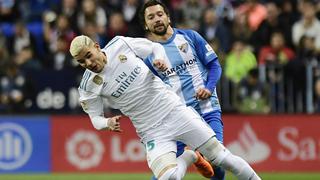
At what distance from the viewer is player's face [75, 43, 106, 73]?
10.1 meters

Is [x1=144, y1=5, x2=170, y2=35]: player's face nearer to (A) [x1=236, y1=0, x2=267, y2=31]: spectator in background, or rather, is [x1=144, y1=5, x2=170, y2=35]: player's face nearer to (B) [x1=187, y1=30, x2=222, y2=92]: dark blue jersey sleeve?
(B) [x1=187, y1=30, x2=222, y2=92]: dark blue jersey sleeve

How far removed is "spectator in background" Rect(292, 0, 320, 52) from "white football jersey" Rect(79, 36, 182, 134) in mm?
9103

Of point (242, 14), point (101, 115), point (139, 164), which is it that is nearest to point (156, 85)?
point (101, 115)

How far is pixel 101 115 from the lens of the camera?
10.6 metres

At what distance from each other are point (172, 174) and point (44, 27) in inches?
451

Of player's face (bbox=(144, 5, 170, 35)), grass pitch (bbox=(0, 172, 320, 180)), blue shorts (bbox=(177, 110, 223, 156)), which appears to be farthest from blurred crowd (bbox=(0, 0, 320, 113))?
player's face (bbox=(144, 5, 170, 35))

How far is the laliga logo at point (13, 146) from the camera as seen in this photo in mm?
18000

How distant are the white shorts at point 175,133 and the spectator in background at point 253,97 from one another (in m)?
7.94

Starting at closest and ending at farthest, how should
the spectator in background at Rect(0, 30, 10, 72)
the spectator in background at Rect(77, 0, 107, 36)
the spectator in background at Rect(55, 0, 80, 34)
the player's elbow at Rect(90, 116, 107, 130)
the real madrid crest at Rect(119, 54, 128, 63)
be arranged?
the player's elbow at Rect(90, 116, 107, 130)
the real madrid crest at Rect(119, 54, 128, 63)
the spectator in background at Rect(0, 30, 10, 72)
the spectator in background at Rect(77, 0, 107, 36)
the spectator in background at Rect(55, 0, 80, 34)

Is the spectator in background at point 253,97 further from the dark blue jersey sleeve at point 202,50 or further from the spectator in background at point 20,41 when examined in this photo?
the dark blue jersey sleeve at point 202,50

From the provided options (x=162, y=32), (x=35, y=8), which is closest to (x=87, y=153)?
(x=35, y=8)

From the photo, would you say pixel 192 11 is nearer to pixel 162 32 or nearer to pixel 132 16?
pixel 132 16

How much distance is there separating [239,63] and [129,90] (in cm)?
865

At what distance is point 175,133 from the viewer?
10.4 m
